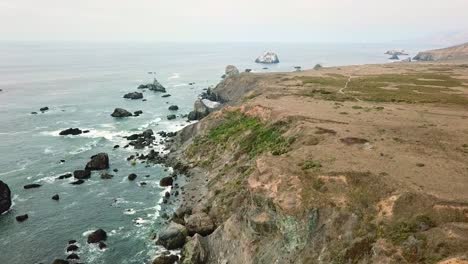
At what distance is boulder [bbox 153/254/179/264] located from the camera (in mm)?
50062

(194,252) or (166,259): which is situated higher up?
(194,252)

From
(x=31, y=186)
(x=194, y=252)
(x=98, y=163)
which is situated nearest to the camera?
(x=194, y=252)

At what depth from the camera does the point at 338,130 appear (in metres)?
61.8

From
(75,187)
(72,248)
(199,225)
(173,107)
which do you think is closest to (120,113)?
(173,107)

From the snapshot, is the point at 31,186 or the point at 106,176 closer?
the point at 31,186

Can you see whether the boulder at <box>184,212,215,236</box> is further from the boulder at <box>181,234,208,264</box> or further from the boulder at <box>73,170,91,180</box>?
the boulder at <box>73,170,91,180</box>

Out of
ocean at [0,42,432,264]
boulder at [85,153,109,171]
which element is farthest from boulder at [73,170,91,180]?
boulder at [85,153,109,171]

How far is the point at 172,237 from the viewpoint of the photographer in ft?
179

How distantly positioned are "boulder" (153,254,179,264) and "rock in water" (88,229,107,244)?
10430 millimetres

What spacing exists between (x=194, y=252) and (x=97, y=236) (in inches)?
600

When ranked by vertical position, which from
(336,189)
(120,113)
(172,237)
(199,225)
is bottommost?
(120,113)

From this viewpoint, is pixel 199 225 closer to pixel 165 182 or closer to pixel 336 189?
pixel 165 182

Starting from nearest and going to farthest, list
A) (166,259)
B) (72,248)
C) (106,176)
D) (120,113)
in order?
(166,259) < (72,248) < (106,176) < (120,113)

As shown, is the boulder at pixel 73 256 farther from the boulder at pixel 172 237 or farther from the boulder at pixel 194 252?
the boulder at pixel 194 252
